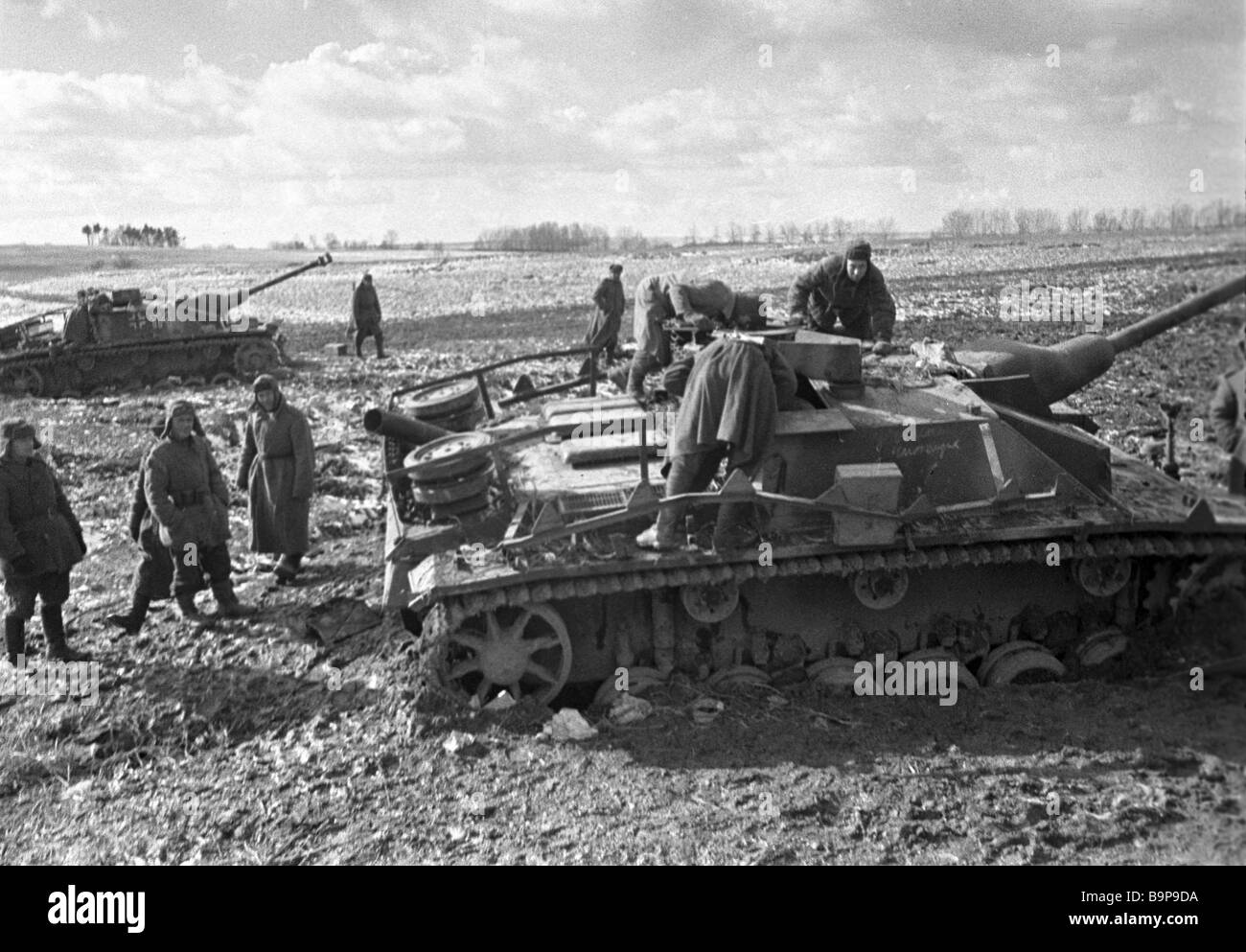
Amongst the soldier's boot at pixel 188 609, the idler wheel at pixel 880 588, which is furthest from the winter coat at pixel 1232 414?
the soldier's boot at pixel 188 609

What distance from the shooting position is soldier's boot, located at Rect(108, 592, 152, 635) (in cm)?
863

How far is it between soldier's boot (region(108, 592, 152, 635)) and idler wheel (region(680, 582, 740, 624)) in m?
4.45

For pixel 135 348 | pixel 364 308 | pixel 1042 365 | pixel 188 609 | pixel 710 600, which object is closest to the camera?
pixel 710 600

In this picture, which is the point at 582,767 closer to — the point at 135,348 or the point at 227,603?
the point at 227,603

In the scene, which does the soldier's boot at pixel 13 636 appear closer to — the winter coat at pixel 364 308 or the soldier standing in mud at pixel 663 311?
the soldier standing in mud at pixel 663 311

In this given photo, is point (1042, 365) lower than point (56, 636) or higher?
higher

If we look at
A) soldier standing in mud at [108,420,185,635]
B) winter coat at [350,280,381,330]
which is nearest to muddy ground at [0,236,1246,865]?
soldier standing in mud at [108,420,185,635]

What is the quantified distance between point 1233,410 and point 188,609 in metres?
7.76

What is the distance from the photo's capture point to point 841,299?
9742 mm

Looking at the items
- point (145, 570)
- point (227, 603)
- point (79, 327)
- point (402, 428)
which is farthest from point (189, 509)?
point (79, 327)

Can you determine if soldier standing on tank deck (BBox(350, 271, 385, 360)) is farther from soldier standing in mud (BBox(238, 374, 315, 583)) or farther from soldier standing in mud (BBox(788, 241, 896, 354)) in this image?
soldier standing in mud (BBox(788, 241, 896, 354))

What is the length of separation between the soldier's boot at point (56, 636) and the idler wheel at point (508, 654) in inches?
125

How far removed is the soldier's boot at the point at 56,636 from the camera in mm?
8039
